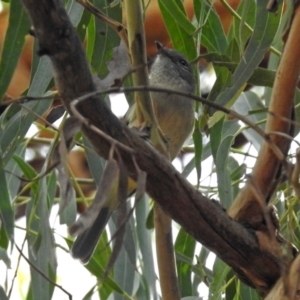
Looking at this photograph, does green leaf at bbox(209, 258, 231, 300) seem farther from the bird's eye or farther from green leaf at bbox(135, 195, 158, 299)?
the bird's eye

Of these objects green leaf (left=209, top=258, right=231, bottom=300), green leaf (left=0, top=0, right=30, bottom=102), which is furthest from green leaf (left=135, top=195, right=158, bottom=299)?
green leaf (left=0, top=0, right=30, bottom=102)

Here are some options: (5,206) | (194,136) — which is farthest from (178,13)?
(5,206)

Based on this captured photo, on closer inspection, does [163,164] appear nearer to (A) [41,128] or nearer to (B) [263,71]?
(B) [263,71]

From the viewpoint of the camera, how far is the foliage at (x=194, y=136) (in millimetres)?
1160

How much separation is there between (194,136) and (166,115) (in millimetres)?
343

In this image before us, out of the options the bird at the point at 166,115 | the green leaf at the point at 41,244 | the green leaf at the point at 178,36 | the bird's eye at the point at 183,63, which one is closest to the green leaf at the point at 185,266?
the bird at the point at 166,115

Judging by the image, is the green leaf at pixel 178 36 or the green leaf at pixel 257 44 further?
the green leaf at pixel 178 36

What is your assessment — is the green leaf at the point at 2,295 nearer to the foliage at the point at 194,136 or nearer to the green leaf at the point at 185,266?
the foliage at the point at 194,136

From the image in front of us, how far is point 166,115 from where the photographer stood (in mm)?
1661

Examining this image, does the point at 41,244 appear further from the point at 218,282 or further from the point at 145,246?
the point at 218,282

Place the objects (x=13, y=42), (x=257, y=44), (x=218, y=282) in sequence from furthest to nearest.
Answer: (x=218, y=282), (x=257, y=44), (x=13, y=42)

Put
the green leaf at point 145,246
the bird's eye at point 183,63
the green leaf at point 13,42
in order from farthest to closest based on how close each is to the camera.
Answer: the bird's eye at point 183,63 < the green leaf at point 145,246 < the green leaf at point 13,42

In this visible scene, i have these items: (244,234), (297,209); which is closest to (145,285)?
(297,209)

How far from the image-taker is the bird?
1245mm
